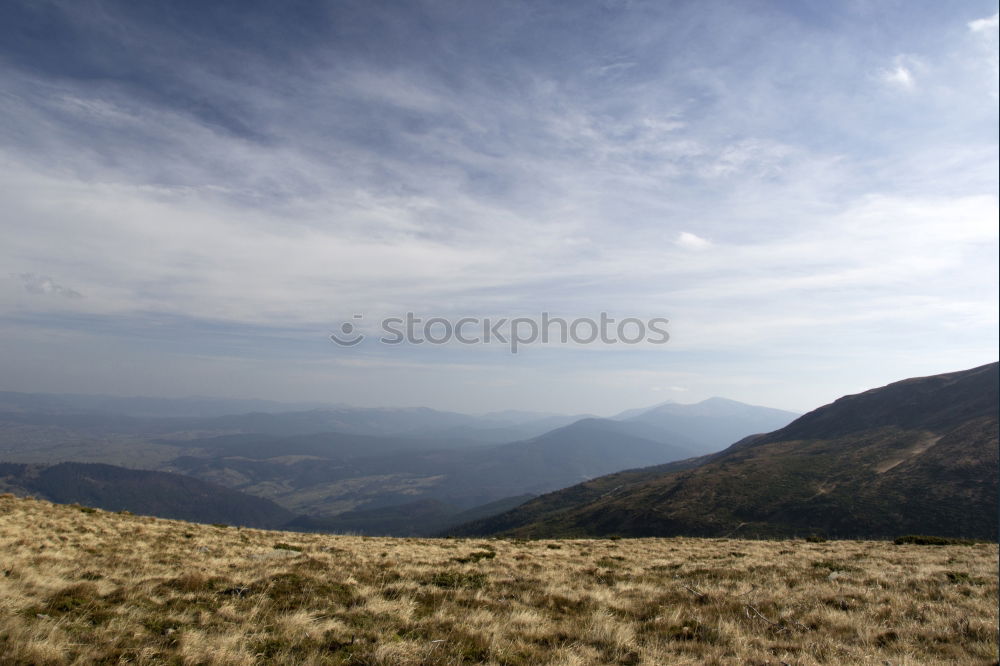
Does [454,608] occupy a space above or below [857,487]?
above

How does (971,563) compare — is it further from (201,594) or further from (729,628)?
(201,594)

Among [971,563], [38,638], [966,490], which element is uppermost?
[38,638]

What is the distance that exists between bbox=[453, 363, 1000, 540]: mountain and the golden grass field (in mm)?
58862

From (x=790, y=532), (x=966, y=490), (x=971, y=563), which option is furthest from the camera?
(x=966, y=490)

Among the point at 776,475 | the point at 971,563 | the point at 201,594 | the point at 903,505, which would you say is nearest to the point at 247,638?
the point at 201,594

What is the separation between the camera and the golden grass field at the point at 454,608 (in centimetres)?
815

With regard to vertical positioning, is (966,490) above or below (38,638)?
below

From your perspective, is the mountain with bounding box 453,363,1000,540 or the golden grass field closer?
the golden grass field

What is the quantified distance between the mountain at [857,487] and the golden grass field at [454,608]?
58862 mm

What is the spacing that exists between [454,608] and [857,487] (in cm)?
9357

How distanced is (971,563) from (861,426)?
142 m

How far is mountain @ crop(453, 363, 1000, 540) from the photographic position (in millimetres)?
65750

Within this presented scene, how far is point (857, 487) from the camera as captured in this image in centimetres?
7862

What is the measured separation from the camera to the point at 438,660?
25.8 feet
